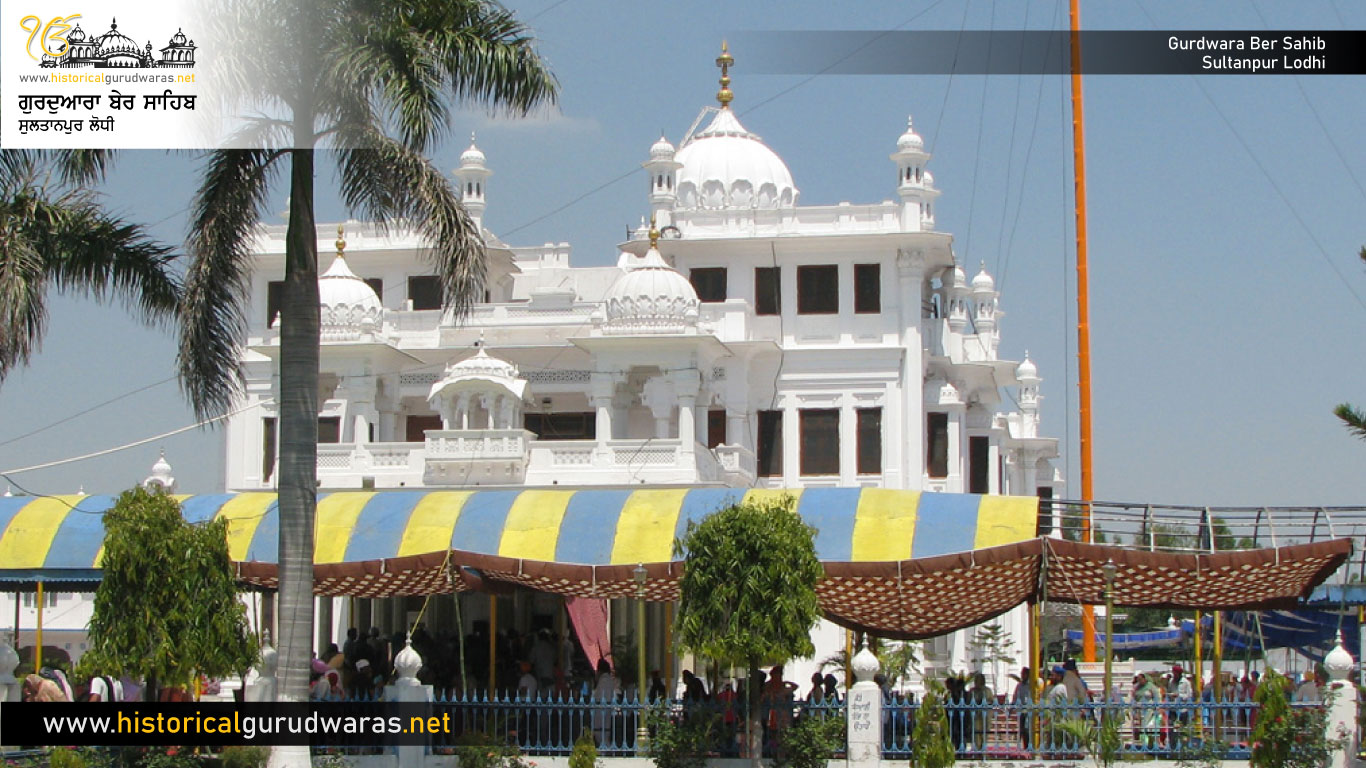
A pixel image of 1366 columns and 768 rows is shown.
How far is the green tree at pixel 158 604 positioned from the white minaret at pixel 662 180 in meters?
22.7

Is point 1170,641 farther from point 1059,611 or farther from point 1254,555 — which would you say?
point 1254,555

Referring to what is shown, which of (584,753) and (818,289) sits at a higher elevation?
(818,289)

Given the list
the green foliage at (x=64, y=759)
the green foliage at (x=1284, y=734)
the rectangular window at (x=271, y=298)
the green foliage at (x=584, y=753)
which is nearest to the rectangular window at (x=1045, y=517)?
the green foliage at (x=1284, y=734)

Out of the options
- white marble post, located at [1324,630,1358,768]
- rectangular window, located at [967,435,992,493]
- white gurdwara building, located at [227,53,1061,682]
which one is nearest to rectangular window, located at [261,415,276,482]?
white gurdwara building, located at [227,53,1061,682]

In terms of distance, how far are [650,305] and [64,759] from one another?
20.9 meters

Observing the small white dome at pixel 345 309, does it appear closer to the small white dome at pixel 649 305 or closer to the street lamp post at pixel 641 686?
the small white dome at pixel 649 305

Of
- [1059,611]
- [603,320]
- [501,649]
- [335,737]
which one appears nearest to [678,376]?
[603,320]

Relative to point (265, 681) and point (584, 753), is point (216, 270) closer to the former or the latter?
point (265, 681)

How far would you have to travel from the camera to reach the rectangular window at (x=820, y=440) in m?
39.7

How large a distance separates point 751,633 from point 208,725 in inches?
245

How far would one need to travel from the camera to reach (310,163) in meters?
18.4

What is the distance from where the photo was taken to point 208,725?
18.7 m

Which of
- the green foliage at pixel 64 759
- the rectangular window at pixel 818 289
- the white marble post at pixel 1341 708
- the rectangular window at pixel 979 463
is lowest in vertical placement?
the green foliage at pixel 64 759

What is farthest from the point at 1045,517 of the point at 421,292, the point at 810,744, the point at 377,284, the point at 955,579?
the point at 377,284
